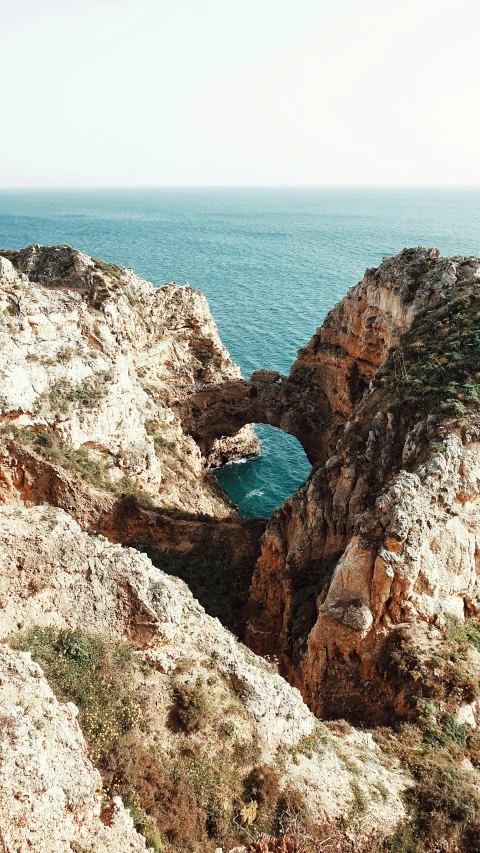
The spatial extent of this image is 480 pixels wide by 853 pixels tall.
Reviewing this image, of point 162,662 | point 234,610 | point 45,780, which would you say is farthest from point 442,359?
point 45,780

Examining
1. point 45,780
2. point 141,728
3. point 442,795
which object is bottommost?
point 442,795

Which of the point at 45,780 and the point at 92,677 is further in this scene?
the point at 92,677

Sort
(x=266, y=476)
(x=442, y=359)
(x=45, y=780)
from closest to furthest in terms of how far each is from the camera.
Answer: (x=45, y=780), (x=442, y=359), (x=266, y=476)

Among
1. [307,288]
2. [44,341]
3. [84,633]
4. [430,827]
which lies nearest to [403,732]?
[430,827]

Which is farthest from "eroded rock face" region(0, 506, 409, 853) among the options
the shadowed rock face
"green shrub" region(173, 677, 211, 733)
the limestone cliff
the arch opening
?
the arch opening

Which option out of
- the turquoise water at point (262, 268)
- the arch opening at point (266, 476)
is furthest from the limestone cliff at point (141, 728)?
the turquoise water at point (262, 268)

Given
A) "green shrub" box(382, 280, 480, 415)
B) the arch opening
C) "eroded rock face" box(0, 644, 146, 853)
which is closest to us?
"eroded rock face" box(0, 644, 146, 853)

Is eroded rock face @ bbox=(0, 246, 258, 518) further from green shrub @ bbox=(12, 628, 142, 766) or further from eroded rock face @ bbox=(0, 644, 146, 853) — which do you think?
eroded rock face @ bbox=(0, 644, 146, 853)

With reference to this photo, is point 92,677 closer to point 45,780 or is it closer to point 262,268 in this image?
point 45,780
